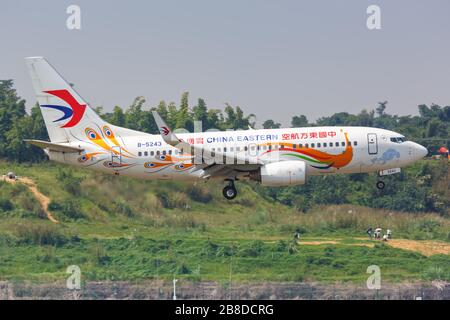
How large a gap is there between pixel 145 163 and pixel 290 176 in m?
8.19

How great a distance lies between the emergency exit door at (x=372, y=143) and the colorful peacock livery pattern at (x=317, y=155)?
120 cm

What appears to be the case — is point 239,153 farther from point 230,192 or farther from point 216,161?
point 230,192

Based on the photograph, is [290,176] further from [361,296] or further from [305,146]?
[361,296]

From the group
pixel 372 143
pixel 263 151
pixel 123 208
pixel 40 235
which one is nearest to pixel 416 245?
pixel 372 143

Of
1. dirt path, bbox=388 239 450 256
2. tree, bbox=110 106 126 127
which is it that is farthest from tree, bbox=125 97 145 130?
dirt path, bbox=388 239 450 256

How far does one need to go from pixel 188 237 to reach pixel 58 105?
16.7 metres

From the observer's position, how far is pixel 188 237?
71750mm

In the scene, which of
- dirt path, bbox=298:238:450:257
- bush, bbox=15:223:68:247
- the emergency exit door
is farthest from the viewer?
bush, bbox=15:223:68:247

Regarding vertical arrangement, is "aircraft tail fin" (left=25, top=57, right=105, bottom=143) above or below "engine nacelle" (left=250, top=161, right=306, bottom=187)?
above

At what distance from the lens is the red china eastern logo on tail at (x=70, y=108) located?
192ft

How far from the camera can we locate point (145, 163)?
56312 millimetres

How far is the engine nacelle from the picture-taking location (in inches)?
2158

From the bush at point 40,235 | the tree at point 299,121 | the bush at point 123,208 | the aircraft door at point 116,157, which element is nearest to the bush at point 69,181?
the bush at point 40,235

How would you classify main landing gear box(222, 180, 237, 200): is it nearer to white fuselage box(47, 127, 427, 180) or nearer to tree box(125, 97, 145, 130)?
white fuselage box(47, 127, 427, 180)
